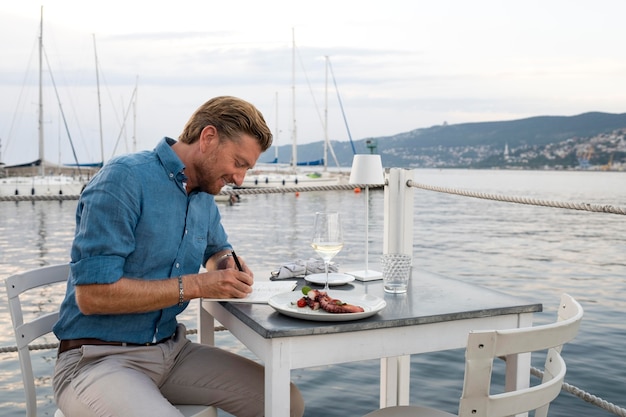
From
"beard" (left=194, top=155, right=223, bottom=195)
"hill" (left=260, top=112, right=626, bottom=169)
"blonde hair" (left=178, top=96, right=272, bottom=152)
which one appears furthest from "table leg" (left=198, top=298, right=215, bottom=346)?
"hill" (left=260, top=112, right=626, bottom=169)

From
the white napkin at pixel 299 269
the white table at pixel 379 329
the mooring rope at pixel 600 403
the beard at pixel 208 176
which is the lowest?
the mooring rope at pixel 600 403

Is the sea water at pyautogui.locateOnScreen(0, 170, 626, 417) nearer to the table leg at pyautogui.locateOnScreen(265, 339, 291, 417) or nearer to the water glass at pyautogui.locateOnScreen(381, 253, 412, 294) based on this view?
the water glass at pyautogui.locateOnScreen(381, 253, 412, 294)

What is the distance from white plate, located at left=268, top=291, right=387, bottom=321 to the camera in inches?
61.6

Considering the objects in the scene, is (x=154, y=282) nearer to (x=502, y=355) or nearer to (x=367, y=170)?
(x=502, y=355)

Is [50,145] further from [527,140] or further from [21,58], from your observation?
[527,140]

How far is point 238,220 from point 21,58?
18.4m

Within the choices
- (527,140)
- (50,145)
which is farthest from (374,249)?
(527,140)

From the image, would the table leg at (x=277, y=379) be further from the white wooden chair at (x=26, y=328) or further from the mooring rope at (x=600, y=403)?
the mooring rope at (x=600, y=403)

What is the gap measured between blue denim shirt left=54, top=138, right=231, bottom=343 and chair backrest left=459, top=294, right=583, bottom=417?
35.2 inches

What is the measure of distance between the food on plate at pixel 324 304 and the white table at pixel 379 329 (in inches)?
1.4

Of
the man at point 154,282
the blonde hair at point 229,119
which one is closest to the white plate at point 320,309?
the man at point 154,282

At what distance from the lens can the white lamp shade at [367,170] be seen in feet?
8.84

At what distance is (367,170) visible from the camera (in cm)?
271

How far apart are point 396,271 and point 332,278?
0.31 metres
